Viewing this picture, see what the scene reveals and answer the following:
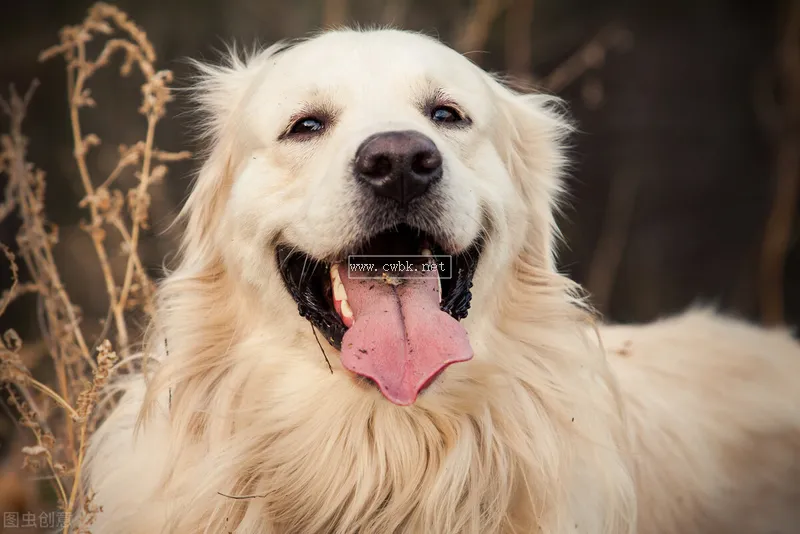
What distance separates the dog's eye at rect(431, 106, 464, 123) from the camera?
2.56 metres

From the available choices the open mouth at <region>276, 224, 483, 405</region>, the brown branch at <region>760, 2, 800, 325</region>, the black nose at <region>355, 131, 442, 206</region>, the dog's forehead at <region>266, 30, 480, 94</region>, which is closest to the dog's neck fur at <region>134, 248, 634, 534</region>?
the open mouth at <region>276, 224, 483, 405</region>

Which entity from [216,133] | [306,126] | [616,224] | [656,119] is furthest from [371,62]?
[656,119]

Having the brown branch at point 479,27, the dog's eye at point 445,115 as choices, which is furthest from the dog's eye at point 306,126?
the brown branch at point 479,27

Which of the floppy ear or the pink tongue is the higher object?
the floppy ear

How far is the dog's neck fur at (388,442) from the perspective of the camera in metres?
2.36

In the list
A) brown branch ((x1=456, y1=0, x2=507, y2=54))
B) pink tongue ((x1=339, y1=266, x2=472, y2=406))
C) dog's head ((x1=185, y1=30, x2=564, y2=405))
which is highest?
brown branch ((x1=456, y1=0, x2=507, y2=54))

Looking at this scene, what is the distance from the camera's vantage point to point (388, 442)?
7.82ft

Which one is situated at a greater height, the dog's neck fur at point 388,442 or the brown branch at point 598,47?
the brown branch at point 598,47

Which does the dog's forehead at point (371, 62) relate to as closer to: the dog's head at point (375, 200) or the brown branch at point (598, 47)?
the dog's head at point (375, 200)

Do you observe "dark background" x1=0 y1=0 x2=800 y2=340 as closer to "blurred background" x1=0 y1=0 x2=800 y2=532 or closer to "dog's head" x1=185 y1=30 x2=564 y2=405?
"blurred background" x1=0 y1=0 x2=800 y2=532

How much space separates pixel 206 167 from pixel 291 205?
52 centimetres

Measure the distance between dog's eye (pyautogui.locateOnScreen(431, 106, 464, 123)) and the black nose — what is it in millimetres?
349

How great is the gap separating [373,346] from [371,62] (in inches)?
33.3

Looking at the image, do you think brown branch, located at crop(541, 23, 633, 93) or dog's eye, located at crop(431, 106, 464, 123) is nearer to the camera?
dog's eye, located at crop(431, 106, 464, 123)
